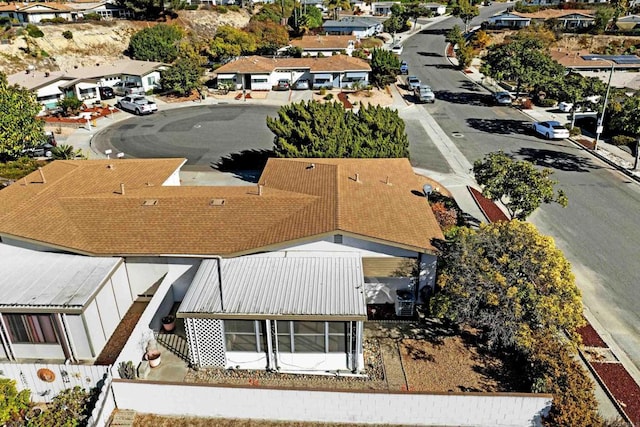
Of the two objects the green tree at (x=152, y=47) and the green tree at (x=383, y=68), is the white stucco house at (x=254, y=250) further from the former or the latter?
the green tree at (x=152, y=47)

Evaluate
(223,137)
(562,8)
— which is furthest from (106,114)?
(562,8)

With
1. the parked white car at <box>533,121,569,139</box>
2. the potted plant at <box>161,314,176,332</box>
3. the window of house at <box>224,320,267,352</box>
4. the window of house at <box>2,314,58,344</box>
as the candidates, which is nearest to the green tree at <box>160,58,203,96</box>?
the parked white car at <box>533,121,569,139</box>

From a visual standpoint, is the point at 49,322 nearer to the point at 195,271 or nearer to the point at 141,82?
the point at 195,271

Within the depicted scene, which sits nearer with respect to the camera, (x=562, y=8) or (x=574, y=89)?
(x=574, y=89)

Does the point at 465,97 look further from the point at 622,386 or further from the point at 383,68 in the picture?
the point at 622,386

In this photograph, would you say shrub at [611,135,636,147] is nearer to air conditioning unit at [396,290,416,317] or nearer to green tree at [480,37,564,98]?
green tree at [480,37,564,98]

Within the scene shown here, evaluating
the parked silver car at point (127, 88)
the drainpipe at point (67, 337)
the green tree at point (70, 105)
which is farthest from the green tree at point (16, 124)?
the drainpipe at point (67, 337)
